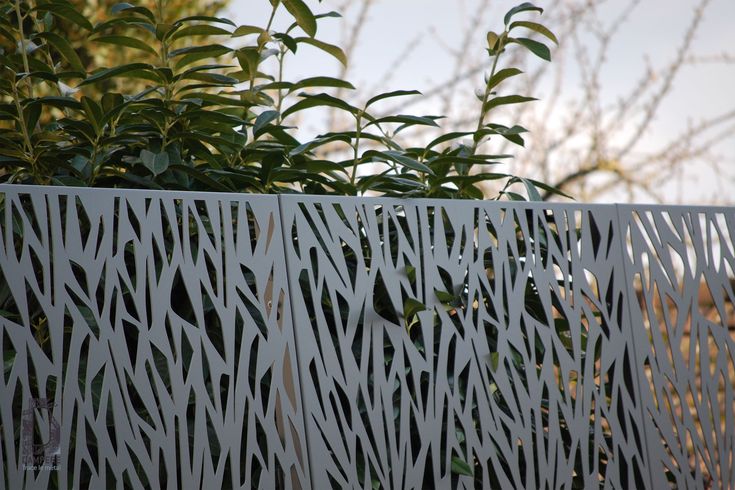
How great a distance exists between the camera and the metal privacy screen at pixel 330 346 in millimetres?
1934

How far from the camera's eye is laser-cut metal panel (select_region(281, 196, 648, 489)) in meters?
2.20

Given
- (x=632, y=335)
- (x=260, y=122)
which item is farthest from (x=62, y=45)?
(x=632, y=335)

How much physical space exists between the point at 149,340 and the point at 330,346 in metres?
0.50

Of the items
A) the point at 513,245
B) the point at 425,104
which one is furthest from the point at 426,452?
the point at 425,104

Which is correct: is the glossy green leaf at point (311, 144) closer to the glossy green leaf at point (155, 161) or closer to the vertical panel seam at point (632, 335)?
the glossy green leaf at point (155, 161)

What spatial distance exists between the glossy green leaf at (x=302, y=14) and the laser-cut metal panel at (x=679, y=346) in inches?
48.9

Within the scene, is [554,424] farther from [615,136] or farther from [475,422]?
[615,136]

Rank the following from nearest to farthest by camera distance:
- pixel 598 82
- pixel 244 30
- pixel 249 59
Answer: pixel 249 59, pixel 244 30, pixel 598 82

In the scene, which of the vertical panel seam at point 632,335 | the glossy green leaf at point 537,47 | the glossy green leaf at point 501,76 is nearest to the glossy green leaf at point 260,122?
the glossy green leaf at point 501,76

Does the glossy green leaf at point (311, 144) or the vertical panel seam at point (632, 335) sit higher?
the glossy green leaf at point (311, 144)

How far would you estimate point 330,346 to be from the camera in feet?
7.16

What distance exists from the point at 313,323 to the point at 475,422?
0.61 metres

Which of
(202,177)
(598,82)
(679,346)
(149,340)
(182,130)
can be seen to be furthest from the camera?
(598,82)

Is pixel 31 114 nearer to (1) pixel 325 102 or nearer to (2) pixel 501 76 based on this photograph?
(1) pixel 325 102
